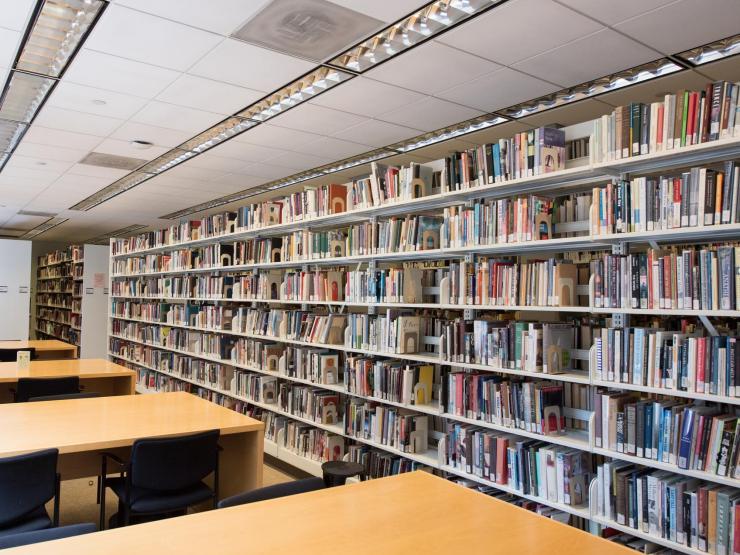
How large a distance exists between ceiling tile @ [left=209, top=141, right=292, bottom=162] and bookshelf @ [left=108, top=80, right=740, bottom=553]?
0.49 meters

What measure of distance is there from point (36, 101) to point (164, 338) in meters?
4.85

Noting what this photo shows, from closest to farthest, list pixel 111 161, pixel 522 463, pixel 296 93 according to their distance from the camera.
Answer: pixel 522 463
pixel 296 93
pixel 111 161

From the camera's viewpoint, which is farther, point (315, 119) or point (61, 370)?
point (61, 370)

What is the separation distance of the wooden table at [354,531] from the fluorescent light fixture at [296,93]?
2.52 metres

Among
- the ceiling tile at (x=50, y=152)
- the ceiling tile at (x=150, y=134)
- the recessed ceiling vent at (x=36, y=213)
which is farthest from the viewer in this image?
the recessed ceiling vent at (x=36, y=213)

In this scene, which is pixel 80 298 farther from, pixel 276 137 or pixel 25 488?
pixel 25 488

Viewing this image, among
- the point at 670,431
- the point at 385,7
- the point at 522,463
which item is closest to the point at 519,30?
the point at 385,7

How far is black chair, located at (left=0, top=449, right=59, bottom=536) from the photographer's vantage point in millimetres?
2516

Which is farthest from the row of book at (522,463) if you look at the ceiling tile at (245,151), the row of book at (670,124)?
the ceiling tile at (245,151)

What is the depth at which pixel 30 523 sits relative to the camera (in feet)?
8.91

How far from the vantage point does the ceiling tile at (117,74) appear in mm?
3330

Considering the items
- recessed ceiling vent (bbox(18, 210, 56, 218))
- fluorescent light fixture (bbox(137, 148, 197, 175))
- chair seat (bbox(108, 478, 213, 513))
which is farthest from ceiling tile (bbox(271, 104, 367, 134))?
recessed ceiling vent (bbox(18, 210, 56, 218))

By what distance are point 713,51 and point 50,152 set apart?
5.57m

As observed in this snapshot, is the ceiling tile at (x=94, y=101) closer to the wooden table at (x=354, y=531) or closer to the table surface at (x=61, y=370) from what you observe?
the table surface at (x=61, y=370)
